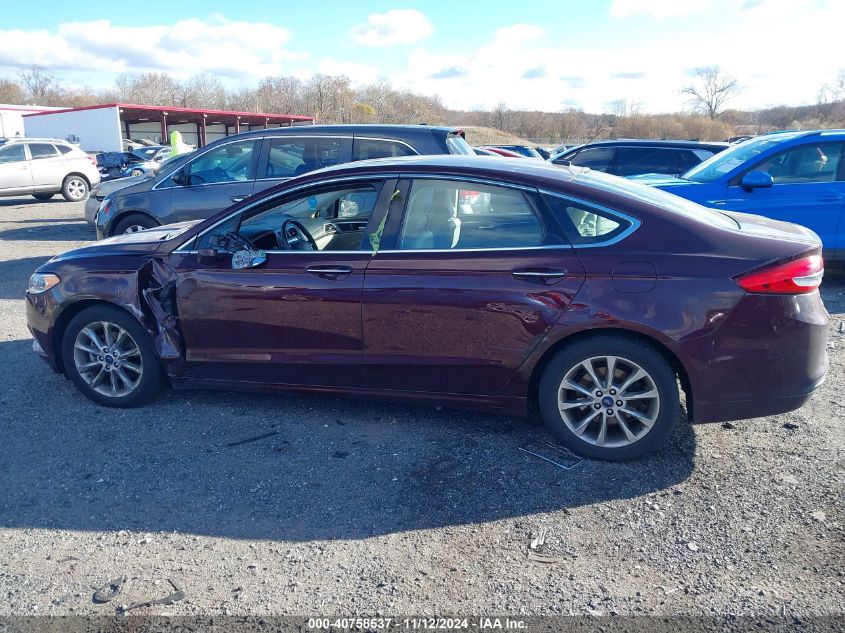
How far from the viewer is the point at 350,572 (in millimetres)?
3033

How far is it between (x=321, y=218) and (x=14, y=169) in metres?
16.1

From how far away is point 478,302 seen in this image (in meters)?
3.92

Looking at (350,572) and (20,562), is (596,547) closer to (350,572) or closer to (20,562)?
(350,572)

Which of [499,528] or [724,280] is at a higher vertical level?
[724,280]

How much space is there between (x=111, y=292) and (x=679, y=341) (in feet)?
11.8

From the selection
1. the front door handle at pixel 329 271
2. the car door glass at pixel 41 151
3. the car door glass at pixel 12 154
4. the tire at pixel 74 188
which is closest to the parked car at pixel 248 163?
the front door handle at pixel 329 271

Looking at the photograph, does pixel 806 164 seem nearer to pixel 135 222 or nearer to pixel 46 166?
pixel 135 222

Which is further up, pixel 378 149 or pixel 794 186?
pixel 378 149

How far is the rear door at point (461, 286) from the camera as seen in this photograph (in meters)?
3.86

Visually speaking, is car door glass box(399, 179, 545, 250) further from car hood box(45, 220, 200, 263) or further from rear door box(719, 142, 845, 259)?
rear door box(719, 142, 845, 259)

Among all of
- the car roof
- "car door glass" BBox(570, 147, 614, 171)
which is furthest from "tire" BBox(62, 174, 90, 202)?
the car roof

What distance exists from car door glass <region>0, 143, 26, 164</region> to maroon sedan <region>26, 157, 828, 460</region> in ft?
50.7

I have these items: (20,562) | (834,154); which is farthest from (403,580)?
(834,154)

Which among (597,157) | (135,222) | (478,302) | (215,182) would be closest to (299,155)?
(215,182)
